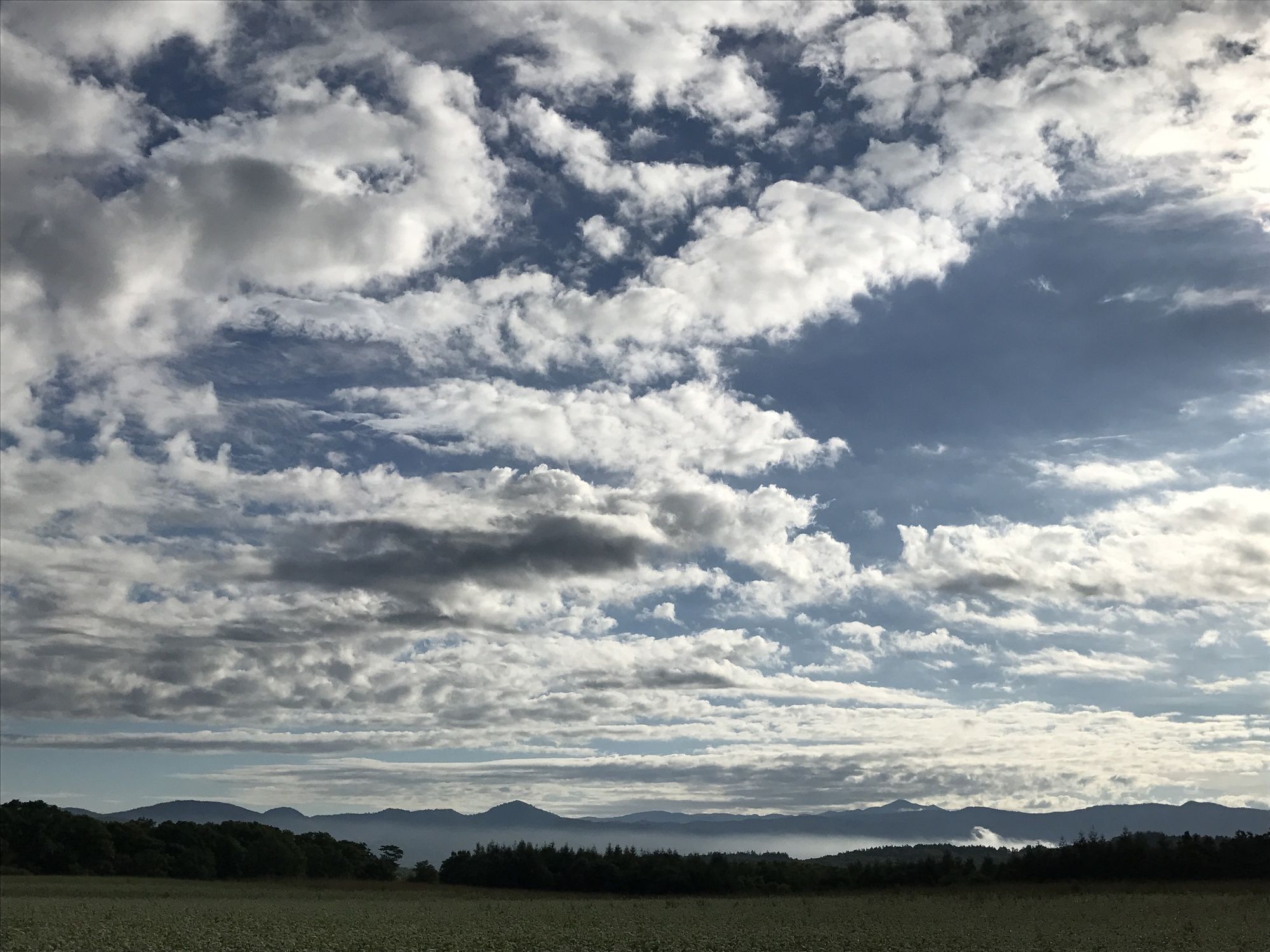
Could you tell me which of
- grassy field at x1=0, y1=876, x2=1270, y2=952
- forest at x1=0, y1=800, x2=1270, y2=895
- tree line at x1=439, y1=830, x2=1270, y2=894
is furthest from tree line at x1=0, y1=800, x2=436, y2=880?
grassy field at x1=0, y1=876, x2=1270, y2=952

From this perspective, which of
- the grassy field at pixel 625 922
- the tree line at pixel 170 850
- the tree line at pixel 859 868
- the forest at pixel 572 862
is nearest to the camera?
the grassy field at pixel 625 922

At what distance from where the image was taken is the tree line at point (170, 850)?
5586 inches

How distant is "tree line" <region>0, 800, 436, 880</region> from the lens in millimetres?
141875

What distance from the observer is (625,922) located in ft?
246

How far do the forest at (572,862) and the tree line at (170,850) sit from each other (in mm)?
163

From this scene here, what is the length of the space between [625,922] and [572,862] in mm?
79189

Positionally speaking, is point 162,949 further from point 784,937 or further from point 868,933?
point 868,933

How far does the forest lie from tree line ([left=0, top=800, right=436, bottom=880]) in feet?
0.53

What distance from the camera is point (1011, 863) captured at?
136 m

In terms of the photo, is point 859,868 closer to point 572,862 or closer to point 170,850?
point 572,862

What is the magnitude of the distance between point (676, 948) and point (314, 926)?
24371mm

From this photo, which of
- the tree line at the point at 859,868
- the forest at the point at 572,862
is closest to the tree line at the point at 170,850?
the forest at the point at 572,862

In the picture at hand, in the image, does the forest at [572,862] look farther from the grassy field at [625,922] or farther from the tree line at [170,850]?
the grassy field at [625,922]

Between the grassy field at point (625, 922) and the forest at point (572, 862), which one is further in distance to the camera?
the forest at point (572, 862)
